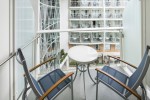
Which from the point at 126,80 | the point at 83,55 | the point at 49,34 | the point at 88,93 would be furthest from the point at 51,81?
the point at 49,34

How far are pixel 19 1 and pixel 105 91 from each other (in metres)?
1.82

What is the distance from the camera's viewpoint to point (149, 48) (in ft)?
6.52

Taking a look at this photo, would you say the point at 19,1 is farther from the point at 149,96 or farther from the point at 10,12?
the point at 149,96

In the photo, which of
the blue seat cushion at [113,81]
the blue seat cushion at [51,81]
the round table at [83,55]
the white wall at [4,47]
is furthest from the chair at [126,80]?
the white wall at [4,47]

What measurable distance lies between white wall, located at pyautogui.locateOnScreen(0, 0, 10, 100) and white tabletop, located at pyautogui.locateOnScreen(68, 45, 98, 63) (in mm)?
1154

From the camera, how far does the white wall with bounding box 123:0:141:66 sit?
9.27 feet

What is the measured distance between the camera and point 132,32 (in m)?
3.17

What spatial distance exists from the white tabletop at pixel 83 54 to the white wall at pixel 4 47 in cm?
115

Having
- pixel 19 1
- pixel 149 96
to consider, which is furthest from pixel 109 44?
pixel 19 1

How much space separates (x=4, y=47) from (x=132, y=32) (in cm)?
231

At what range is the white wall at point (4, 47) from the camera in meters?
1.68

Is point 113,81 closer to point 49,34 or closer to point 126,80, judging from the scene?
point 126,80

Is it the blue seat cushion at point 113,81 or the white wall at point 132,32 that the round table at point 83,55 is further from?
the white wall at point 132,32

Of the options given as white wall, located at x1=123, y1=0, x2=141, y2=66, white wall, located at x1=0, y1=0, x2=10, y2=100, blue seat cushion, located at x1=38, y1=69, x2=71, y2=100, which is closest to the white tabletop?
blue seat cushion, located at x1=38, y1=69, x2=71, y2=100
